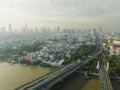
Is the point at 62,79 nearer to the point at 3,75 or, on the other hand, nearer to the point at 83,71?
the point at 83,71

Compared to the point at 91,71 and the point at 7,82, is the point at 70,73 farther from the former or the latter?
the point at 7,82

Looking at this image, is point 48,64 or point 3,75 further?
point 48,64

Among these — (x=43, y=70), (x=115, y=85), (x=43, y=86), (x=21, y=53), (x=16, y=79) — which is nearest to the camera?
(x=43, y=86)

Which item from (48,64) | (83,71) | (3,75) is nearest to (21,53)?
(48,64)

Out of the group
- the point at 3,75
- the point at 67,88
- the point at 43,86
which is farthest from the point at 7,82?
the point at 67,88

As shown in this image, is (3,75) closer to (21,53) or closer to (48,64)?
(48,64)

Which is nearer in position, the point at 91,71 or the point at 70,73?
the point at 70,73

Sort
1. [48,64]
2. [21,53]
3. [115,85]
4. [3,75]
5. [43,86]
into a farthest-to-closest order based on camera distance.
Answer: [21,53]
[48,64]
[3,75]
[115,85]
[43,86]

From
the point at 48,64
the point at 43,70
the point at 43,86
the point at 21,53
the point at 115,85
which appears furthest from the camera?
the point at 21,53

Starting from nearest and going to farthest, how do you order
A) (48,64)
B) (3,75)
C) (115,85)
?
(115,85), (3,75), (48,64)
